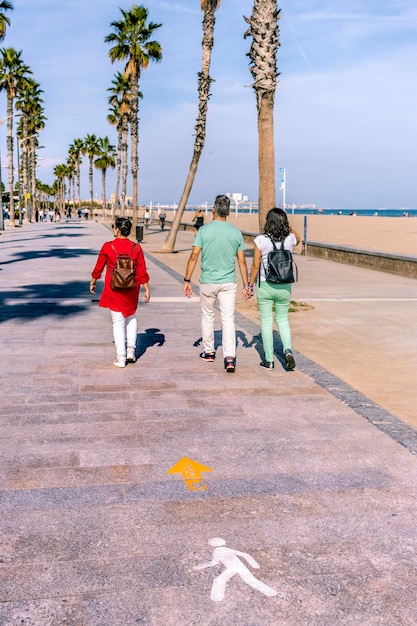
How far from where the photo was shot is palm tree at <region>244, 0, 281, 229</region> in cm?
1209

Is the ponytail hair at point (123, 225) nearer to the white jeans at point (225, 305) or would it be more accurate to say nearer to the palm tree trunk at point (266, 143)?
the white jeans at point (225, 305)

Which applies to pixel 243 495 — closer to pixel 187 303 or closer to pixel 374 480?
pixel 374 480

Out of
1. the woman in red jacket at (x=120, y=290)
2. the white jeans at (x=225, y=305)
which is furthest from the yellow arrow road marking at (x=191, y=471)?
the woman in red jacket at (x=120, y=290)

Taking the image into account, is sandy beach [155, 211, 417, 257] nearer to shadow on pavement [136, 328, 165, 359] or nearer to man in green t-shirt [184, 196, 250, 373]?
shadow on pavement [136, 328, 165, 359]

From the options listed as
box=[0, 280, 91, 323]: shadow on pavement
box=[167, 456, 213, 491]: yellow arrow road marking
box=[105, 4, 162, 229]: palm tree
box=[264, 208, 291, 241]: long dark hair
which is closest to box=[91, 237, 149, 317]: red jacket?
box=[264, 208, 291, 241]: long dark hair

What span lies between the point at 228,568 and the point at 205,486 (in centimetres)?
97

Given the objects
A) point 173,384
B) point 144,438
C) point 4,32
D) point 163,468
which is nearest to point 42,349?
point 173,384

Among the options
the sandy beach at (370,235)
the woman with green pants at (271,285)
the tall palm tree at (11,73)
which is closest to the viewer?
the woman with green pants at (271,285)

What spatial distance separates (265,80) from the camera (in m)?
12.1

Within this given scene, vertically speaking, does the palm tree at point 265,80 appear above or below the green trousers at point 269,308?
above

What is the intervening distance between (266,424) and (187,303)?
692 centimetres

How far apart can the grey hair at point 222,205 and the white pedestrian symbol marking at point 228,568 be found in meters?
4.05

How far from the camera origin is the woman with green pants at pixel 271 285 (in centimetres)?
694

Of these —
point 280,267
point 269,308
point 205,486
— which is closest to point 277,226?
point 280,267
